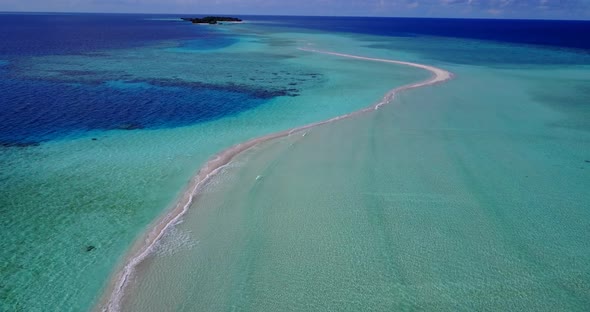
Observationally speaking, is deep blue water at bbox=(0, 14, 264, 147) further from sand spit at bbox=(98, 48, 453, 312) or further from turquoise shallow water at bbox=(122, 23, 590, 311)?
turquoise shallow water at bbox=(122, 23, 590, 311)

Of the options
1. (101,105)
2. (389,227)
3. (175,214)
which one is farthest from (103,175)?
(101,105)

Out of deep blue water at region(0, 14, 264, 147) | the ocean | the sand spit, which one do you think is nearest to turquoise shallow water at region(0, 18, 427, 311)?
the ocean

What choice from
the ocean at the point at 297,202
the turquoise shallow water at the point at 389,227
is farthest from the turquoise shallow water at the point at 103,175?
the turquoise shallow water at the point at 389,227

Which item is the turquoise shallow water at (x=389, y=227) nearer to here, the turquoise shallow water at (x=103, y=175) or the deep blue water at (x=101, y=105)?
the turquoise shallow water at (x=103, y=175)

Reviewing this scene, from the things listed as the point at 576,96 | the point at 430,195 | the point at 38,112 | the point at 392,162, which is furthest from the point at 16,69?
the point at 576,96

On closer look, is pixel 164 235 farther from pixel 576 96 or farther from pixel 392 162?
pixel 576 96
